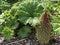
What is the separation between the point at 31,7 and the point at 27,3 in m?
0.09

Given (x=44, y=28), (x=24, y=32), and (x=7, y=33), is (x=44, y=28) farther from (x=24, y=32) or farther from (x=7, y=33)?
(x=7, y=33)

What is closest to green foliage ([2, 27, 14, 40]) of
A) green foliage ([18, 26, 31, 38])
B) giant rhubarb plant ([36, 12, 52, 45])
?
green foliage ([18, 26, 31, 38])

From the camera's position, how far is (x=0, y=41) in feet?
10.5

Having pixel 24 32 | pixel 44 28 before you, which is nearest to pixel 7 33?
pixel 24 32

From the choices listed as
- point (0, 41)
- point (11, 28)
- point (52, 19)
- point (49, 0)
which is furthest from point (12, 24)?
point (49, 0)

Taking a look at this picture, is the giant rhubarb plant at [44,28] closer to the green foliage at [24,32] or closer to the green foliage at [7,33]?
the green foliage at [24,32]

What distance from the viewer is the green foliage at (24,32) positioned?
10.3ft

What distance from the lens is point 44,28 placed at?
2.94 meters

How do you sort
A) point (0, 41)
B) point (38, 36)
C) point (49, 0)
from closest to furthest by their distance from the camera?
point (38, 36) < point (0, 41) < point (49, 0)

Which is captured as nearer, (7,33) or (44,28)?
(44,28)

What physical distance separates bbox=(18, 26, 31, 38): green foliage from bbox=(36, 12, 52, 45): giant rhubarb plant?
0.77ft

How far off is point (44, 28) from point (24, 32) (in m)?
0.38

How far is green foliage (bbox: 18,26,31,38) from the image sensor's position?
3.15 metres

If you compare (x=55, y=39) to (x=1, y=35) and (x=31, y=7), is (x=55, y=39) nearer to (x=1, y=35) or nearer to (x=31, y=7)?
(x=31, y=7)
